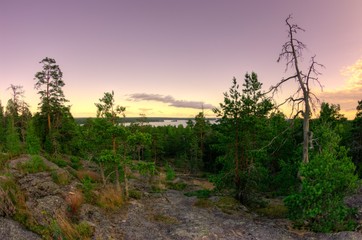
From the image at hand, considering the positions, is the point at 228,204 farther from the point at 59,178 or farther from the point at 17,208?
the point at 17,208

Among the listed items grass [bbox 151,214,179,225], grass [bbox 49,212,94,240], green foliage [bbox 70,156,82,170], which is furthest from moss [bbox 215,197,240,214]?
green foliage [bbox 70,156,82,170]

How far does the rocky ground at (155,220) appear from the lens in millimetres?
12773

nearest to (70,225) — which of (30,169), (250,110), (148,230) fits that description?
(148,230)

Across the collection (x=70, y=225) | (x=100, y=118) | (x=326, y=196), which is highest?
(x=100, y=118)

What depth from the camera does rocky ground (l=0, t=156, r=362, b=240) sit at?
1277cm

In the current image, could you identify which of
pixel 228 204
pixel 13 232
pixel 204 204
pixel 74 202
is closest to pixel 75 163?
pixel 74 202

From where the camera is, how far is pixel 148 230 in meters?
14.0

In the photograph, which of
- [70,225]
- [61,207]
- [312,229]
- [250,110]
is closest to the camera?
[70,225]

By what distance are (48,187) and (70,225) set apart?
22.4ft

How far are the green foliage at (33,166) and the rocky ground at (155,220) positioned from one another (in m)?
0.63

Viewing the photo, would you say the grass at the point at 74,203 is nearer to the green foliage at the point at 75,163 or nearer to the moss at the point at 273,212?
the moss at the point at 273,212

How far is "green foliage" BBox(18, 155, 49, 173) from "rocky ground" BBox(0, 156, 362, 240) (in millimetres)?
632

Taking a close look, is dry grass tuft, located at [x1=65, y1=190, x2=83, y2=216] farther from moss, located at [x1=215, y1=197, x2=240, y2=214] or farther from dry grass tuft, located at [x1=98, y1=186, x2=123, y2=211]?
moss, located at [x1=215, y1=197, x2=240, y2=214]

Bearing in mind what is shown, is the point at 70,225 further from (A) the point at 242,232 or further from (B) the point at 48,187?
Result: (A) the point at 242,232
